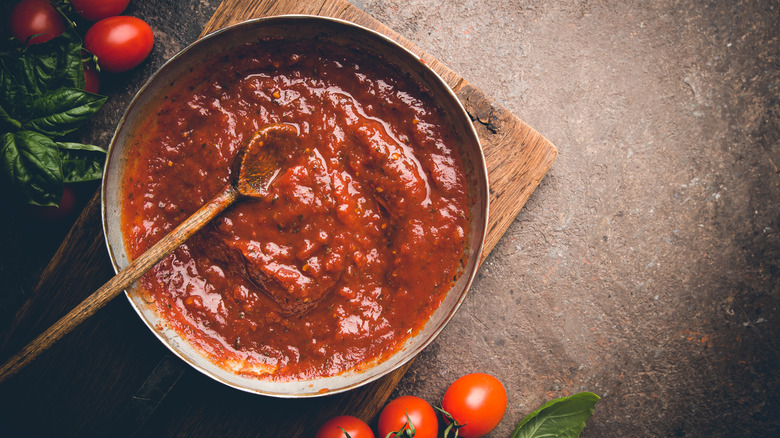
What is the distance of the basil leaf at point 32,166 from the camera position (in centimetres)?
153

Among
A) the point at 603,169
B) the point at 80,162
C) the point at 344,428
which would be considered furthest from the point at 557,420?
the point at 80,162

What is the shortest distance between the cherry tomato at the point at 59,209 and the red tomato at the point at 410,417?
1.66 meters

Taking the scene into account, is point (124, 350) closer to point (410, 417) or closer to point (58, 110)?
point (58, 110)

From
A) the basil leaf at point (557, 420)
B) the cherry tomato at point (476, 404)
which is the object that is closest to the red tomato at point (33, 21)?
the cherry tomato at point (476, 404)

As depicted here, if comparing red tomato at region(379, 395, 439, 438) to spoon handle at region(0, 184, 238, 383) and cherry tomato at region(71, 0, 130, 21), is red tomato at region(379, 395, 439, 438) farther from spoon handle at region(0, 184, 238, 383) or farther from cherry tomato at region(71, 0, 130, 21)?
cherry tomato at region(71, 0, 130, 21)

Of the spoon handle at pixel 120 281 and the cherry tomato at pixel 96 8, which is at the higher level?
the cherry tomato at pixel 96 8

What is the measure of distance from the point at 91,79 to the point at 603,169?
2401 mm

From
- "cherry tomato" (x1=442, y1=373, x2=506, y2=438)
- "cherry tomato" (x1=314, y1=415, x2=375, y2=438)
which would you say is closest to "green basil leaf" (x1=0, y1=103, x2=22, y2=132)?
"cherry tomato" (x1=314, y1=415, x2=375, y2=438)

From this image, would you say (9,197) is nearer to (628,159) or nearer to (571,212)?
(571,212)

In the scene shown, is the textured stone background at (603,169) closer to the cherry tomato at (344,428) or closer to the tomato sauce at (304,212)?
the cherry tomato at (344,428)

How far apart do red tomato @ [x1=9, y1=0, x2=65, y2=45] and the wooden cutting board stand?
70 cm

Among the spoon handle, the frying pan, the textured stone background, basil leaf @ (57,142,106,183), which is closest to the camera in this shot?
the spoon handle

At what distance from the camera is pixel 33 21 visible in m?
1.73

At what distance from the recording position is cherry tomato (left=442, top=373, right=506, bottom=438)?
1800mm
